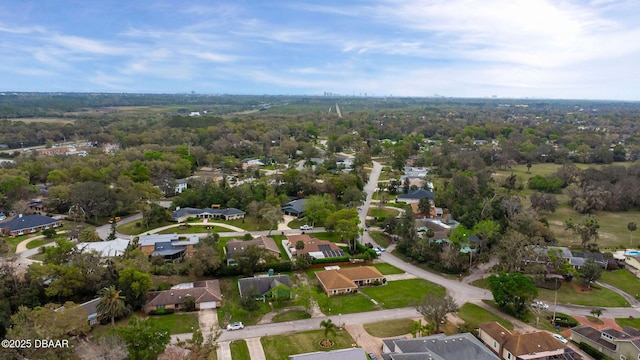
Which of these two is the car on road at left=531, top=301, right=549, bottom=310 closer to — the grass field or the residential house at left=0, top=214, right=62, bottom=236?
the grass field

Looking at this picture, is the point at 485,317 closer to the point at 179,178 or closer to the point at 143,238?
the point at 143,238

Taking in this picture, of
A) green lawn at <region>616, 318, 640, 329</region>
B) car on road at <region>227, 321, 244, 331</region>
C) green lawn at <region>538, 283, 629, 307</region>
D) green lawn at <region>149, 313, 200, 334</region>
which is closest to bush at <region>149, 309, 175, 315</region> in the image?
green lawn at <region>149, 313, 200, 334</region>

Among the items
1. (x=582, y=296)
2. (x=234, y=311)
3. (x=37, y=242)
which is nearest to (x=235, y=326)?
(x=234, y=311)

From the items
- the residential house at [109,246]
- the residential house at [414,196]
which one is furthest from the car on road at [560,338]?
the residential house at [109,246]

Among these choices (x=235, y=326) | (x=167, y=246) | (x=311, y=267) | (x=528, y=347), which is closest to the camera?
(x=528, y=347)

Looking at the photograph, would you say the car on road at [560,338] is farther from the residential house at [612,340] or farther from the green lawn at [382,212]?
the green lawn at [382,212]

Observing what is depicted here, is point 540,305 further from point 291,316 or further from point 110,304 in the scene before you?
point 110,304
